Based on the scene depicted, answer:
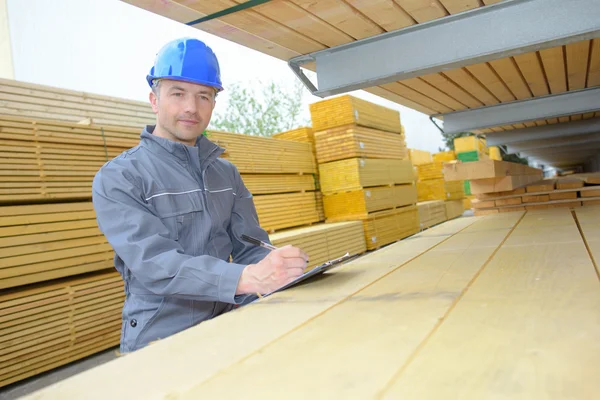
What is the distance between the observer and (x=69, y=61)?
18.1 meters

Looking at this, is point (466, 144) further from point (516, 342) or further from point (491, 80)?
point (516, 342)

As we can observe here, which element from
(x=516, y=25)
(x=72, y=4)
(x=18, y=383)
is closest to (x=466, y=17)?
(x=516, y=25)

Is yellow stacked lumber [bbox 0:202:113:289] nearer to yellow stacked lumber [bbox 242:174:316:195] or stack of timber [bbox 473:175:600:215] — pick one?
yellow stacked lumber [bbox 242:174:316:195]

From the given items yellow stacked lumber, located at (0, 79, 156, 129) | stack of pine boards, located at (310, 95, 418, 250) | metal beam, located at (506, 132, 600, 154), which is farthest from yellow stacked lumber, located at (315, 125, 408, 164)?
yellow stacked lumber, located at (0, 79, 156, 129)

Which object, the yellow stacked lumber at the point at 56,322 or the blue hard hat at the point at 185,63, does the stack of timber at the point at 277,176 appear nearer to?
the yellow stacked lumber at the point at 56,322

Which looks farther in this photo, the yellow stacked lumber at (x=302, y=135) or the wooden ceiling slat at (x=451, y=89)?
the yellow stacked lumber at (x=302, y=135)

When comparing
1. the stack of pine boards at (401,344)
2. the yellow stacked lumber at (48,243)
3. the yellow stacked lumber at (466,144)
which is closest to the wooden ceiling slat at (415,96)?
the stack of pine boards at (401,344)

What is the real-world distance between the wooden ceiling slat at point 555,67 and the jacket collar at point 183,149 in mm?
2778

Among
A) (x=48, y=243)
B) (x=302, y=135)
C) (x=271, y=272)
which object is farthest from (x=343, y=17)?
(x=302, y=135)

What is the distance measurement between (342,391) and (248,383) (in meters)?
0.20

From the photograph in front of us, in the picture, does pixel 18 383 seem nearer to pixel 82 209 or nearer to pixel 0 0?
pixel 82 209

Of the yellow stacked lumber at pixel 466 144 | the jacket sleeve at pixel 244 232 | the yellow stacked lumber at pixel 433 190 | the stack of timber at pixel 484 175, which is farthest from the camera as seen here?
the yellow stacked lumber at pixel 466 144

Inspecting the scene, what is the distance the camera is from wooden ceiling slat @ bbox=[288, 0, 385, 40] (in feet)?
7.91

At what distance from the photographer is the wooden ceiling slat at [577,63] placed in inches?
148
